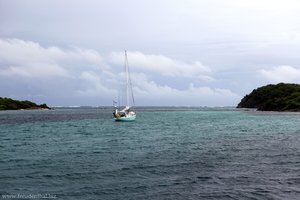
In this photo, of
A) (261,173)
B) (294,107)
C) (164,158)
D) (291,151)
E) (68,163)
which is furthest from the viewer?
(294,107)

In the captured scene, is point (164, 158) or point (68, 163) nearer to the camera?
point (68, 163)

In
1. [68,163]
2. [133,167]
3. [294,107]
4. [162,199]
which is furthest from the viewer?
[294,107]

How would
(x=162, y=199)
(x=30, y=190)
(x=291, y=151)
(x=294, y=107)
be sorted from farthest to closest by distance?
(x=294, y=107) < (x=291, y=151) < (x=30, y=190) < (x=162, y=199)

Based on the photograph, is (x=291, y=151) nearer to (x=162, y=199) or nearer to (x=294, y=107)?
(x=162, y=199)

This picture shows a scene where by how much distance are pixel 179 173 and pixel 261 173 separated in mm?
6191

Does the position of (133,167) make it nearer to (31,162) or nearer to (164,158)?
(164,158)

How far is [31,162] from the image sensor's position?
110ft

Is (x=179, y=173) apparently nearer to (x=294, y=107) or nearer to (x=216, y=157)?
(x=216, y=157)

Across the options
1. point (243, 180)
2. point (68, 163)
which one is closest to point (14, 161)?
point (68, 163)

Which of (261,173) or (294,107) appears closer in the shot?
(261,173)

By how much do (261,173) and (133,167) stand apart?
10.1 meters

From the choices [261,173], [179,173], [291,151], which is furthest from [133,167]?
[291,151]

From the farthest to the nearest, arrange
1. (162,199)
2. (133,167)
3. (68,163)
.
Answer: (68,163) < (133,167) < (162,199)

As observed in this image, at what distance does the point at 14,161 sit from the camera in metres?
34.2
